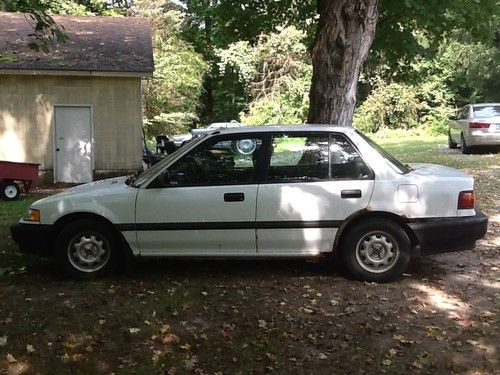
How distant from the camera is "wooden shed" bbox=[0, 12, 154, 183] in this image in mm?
15086

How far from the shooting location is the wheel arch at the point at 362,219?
5.99 meters

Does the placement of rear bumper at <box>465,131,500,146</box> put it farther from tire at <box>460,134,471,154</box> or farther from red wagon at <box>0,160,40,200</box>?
red wagon at <box>0,160,40,200</box>

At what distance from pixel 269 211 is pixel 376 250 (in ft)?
3.78

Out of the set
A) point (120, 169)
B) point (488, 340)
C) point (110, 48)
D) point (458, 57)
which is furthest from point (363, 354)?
point (458, 57)

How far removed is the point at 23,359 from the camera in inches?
171

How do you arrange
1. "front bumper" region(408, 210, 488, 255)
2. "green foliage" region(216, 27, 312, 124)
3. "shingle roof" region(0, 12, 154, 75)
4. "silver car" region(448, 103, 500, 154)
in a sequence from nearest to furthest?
"front bumper" region(408, 210, 488, 255) → "shingle roof" region(0, 12, 154, 75) → "silver car" region(448, 103, 500, 154) → "green foliage" region(216, 27, 312, 124)

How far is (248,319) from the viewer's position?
5121 millimetres

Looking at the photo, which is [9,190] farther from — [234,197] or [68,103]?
[234,197]

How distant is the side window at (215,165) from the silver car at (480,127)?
14.3 m

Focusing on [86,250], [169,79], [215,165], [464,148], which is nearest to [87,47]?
[86,250]

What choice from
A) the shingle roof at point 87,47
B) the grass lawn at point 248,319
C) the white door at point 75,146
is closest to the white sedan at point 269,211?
the grass lawn at point 248,319

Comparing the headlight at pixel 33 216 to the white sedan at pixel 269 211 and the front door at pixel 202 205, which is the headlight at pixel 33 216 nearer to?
the white sedan at pixel 269 211

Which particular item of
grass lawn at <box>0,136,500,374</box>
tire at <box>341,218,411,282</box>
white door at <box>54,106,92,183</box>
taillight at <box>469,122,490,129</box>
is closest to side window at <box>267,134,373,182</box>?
tire at <box>341,218,411,282</box>

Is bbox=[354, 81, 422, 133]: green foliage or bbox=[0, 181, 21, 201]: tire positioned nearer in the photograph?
bbox=[0, 181, 21, 201]: tire
